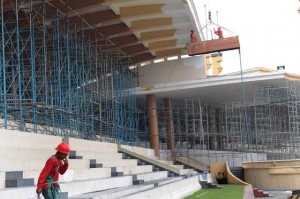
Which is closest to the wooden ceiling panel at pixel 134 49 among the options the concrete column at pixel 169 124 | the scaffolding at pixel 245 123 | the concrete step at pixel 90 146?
the concrete column at pixel 169 124

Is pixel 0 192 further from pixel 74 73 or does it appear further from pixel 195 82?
pixel 195 82

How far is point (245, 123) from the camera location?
24.9 m

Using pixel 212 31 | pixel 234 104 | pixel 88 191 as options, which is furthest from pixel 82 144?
pixel 234 104

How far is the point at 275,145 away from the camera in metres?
22.6

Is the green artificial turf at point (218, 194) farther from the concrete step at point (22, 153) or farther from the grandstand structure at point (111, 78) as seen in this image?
the grandstand structure at point (111, 78)

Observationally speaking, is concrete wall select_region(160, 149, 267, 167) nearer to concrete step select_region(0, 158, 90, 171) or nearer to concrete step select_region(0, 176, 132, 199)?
concrete step select_region(0, 176, 132, 199)

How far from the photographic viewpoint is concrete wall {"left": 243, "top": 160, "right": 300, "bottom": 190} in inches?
680

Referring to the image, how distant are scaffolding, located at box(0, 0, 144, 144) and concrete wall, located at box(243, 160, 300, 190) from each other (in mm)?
5572

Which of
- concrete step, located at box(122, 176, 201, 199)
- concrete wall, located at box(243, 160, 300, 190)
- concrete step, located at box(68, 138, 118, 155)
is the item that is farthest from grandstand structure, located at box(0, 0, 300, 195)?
concrete step, located at box(122, 176, 201, 199)

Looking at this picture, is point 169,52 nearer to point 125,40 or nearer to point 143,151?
point 125,40

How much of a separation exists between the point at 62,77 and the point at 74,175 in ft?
28.7

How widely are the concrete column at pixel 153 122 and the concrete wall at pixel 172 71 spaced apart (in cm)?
92

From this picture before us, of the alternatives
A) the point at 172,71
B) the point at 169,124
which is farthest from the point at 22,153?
the point at 169,124

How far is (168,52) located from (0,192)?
16384mm
